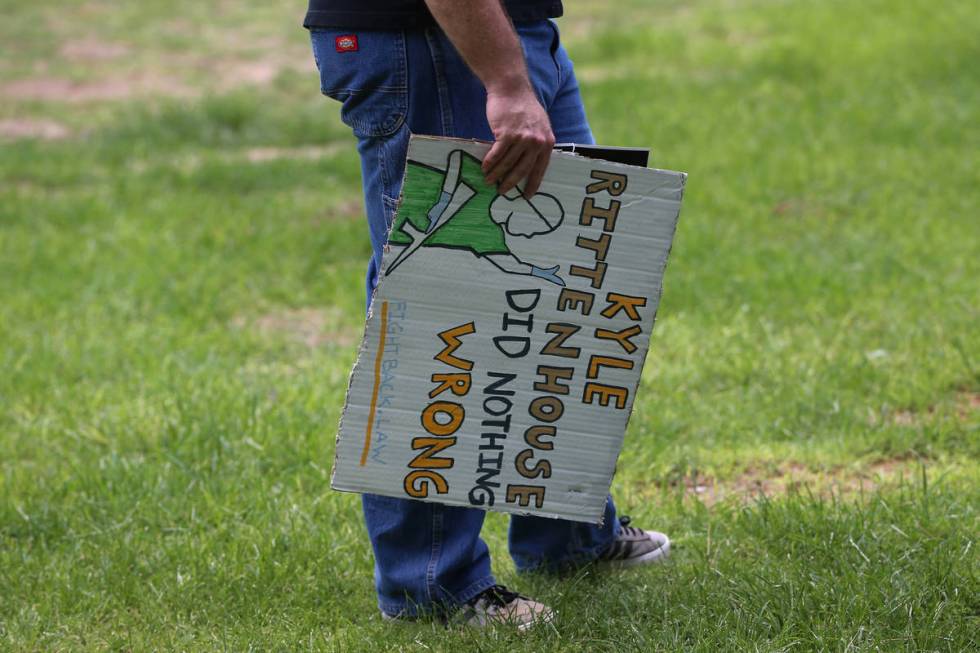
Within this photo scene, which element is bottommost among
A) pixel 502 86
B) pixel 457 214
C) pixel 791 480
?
pixel 791 480

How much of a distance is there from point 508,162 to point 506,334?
0.31 metres

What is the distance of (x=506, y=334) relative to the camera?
217 cm

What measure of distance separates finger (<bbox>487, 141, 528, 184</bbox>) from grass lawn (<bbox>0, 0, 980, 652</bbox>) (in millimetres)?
883

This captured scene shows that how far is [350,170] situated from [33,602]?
14.2ft

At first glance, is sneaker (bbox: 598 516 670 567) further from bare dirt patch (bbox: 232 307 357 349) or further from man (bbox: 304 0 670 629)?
bare dirt patch (bbox: 232 307 357 349)

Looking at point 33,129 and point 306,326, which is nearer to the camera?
point 306,326

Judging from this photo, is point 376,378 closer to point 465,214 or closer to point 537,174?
point 465,214

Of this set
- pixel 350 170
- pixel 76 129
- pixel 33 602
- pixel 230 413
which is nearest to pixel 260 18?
pixel 76 129

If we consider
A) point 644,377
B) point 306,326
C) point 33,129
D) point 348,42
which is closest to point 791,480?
point 644,377

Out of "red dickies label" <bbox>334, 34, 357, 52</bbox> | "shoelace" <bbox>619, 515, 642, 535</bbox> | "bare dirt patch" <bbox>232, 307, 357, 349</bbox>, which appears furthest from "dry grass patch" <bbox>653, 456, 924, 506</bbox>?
"bare dirt patch" <bbox>232, 307, 357, 349</bbox>

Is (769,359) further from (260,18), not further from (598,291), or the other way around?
(260,18)

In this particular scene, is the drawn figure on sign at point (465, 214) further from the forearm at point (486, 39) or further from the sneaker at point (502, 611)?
the sneaker at point (502, 611)

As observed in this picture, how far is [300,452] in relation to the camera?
3.40 meters

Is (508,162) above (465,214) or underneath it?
above
